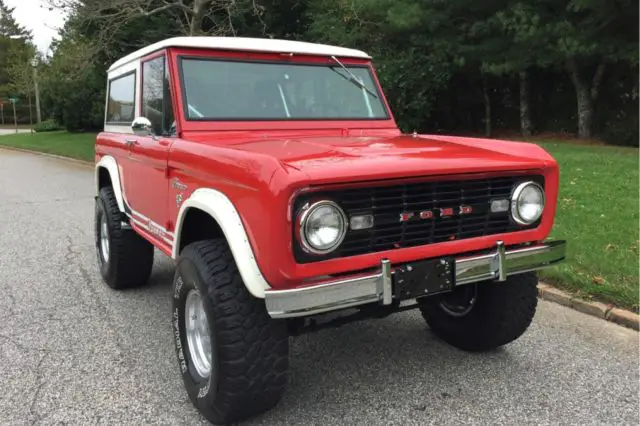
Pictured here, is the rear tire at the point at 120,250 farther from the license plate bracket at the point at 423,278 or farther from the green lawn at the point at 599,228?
the green lawn at the point at 599,228

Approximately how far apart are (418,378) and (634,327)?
1.85m

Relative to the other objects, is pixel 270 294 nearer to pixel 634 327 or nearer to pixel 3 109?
pixel 634 327

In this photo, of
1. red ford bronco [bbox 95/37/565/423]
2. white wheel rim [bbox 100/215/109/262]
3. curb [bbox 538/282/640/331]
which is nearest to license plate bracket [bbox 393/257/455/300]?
red ford bronco [bbox 95/37/565/423]

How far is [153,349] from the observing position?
12.9 feet

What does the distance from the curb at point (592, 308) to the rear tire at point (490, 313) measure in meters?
1.13

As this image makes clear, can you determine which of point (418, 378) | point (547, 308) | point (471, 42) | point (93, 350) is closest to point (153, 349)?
point (93, 350)

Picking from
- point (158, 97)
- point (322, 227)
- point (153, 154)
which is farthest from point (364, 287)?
point (158, 97)

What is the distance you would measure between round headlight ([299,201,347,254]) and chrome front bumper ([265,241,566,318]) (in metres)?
0.16

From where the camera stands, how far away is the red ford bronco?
252 cm

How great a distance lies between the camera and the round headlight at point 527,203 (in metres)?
3.07

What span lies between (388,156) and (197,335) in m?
1.46

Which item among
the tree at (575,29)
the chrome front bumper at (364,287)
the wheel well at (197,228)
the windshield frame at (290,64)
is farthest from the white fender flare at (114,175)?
the tree at (575,29)

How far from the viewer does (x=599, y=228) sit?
6180mm

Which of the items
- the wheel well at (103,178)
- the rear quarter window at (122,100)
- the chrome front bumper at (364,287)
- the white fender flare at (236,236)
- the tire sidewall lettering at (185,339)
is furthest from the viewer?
the wheel well at (103,178)
